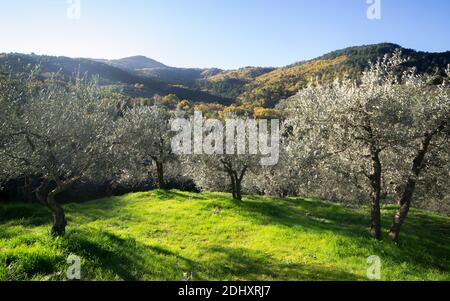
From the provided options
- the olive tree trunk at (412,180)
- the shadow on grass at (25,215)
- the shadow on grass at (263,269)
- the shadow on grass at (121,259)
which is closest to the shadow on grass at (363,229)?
the olive tree trunk at (412,180)

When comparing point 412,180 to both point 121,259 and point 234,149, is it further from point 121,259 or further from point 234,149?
point 234,149

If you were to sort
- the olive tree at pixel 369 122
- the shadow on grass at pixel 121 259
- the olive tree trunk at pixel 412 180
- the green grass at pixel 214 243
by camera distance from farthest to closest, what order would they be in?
the olive tree trunk at pixel 412 180, the olive tree at pixel 369 122, the green grass at pixel 214 243, the shadow on grass at pixel 121 259

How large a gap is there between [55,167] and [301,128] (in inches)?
598

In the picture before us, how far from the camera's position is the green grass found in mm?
14141

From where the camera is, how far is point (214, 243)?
23.4 m

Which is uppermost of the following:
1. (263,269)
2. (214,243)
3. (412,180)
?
(412,180)

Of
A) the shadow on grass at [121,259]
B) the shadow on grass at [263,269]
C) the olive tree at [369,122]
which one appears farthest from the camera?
the olive tree at [369,122]

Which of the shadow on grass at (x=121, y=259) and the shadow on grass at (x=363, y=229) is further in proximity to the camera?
the shadow on grass at (x=363, y=229)

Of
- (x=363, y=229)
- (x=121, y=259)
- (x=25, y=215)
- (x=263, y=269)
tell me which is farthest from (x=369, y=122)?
(x=25, y=215)

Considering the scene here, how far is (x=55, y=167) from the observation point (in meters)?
18.9

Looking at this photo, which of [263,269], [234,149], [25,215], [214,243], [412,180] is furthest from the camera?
[234,149]

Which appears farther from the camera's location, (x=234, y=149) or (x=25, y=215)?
(x=234, y=149)

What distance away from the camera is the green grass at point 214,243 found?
1414 cm

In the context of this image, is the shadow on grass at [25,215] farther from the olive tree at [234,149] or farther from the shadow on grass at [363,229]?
the olive tree at [234,149]
